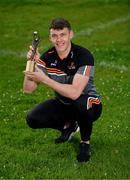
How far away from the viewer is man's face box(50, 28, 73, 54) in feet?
24.1

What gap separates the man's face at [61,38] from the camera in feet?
24.1

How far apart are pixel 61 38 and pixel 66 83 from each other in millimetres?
641

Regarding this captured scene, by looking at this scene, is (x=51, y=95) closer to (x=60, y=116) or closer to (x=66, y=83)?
(x=60, y=116)

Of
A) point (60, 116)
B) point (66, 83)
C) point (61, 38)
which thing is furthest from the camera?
point (60, 116)

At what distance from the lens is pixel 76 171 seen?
24.0 feet

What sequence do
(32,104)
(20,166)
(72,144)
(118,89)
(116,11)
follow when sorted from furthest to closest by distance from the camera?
(116,11) < (118,89) < (32,104) < (72,144) < (20,166)

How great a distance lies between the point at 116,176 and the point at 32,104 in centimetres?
384

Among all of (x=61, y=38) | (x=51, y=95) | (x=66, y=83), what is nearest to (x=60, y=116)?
(x=66, y=83)

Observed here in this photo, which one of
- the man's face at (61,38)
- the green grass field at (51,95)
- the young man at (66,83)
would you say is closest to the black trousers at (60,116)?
the young man at (66,83)

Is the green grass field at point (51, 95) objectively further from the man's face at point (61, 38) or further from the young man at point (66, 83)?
the man's face at point (61, 38)

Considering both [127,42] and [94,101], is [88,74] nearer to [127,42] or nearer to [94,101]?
[94,101]

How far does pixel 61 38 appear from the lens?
7359mm

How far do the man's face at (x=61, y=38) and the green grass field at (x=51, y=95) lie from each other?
1.56m

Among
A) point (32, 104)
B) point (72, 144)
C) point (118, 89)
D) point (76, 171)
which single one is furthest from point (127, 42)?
point (76, 171)
